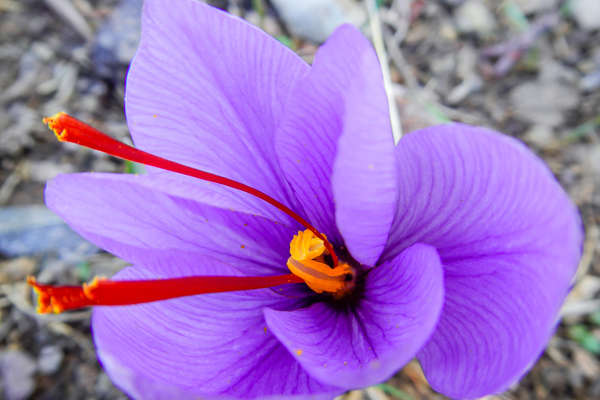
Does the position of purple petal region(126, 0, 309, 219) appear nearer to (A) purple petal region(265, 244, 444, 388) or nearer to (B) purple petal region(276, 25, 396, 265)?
(B) purple petal region(276, 25, 396, 265)

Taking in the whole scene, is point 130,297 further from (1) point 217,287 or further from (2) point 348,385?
(2) point 348,385

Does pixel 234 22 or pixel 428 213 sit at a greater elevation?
pixel 234 22

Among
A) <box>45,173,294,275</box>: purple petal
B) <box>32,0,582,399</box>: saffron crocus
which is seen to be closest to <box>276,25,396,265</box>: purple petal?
<box>32,0,582,399</box>: saffron crocus

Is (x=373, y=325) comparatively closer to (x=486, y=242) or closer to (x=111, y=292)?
(x=486, y=242)

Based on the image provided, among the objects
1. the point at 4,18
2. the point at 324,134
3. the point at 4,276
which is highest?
the point at 324,134

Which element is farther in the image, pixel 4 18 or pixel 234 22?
pixel 4 18

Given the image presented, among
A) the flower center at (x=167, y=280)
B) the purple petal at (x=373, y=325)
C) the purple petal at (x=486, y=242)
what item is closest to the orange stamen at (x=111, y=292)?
the flower center at (x=167, y=280)

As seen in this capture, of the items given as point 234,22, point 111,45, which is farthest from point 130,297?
point 111,45
